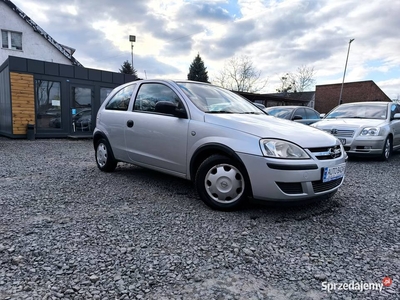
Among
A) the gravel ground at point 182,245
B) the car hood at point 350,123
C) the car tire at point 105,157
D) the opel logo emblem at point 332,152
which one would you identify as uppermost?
the car hood at point 350,123

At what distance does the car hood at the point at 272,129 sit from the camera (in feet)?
9.21

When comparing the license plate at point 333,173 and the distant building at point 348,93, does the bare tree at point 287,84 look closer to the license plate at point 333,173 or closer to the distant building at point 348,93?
the distant building at point 348,93

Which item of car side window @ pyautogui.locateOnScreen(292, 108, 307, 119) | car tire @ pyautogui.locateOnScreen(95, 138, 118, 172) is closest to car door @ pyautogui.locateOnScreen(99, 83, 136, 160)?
car tire @ pyautogui.locateOnScreen(95, 138, 118, 172)

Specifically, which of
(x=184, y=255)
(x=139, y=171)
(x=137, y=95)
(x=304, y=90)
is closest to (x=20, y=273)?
(x=184, y=255)

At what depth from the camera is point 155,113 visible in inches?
148

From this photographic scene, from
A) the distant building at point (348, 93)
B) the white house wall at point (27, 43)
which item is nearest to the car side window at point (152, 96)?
the white house wall at point (27, 43)

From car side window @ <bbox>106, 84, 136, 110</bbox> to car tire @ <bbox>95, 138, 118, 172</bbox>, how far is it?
0.61 metres

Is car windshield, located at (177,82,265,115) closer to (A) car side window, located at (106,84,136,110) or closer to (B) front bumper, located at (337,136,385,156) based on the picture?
(A) car side window, located at (106,84,136,110)

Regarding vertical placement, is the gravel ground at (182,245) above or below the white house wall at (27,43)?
below

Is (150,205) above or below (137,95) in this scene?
below

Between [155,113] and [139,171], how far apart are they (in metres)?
1.63

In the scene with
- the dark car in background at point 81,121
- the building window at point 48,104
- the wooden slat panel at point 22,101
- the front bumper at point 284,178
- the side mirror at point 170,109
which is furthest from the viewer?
the dark car in background at point 81,121

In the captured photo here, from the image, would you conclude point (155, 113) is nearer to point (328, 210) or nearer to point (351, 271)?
point (328, 210)

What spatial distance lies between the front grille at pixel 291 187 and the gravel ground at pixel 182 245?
35 cm
